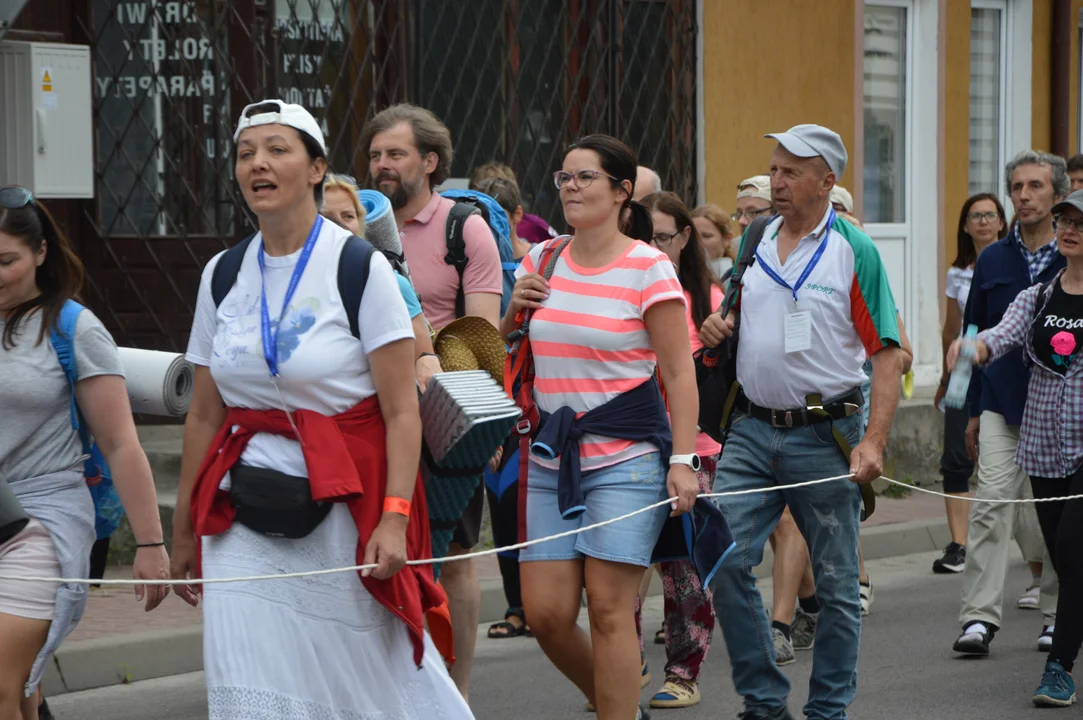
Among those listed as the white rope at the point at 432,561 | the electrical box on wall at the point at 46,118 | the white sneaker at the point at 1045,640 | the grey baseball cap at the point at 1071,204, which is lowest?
the white sneaker at the point at 1045,640

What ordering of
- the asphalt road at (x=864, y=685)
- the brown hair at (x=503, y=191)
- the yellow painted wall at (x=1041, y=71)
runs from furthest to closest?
the yellow painted wall at (x=1041, y=71), the brown hair at (x=503, y=191), the asphalt road at (x=864, y=685)

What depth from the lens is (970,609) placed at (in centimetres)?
746

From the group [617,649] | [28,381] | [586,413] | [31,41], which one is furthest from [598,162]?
[31,41]

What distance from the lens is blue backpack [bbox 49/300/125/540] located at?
4.55 m

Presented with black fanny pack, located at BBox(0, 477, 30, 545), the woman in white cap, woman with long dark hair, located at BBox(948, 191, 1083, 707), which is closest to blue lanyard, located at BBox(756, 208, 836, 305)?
woman with long dark hair, located at BBox(948, 191, 1083, 707)

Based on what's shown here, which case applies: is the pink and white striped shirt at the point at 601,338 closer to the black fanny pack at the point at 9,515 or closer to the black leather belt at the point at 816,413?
the black leather belt at the point at 816,413

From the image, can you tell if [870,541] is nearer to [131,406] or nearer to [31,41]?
[31,41]

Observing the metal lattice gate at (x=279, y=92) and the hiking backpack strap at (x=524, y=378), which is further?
the metal lattice gate at (x=279, y=92)

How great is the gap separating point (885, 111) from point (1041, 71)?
220 cm

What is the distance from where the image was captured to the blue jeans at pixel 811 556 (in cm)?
564

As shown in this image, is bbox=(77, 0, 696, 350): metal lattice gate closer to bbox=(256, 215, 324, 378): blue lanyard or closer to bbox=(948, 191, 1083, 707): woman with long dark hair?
bbox=(948, 191, 1083, 707): woman with long dark hair

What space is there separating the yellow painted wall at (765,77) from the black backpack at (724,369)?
283 inches

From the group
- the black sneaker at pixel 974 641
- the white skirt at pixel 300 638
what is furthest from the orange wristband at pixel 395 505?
the black sneaker at pixel 974 641

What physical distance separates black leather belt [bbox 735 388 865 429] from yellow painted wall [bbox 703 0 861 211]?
7.49 meters
